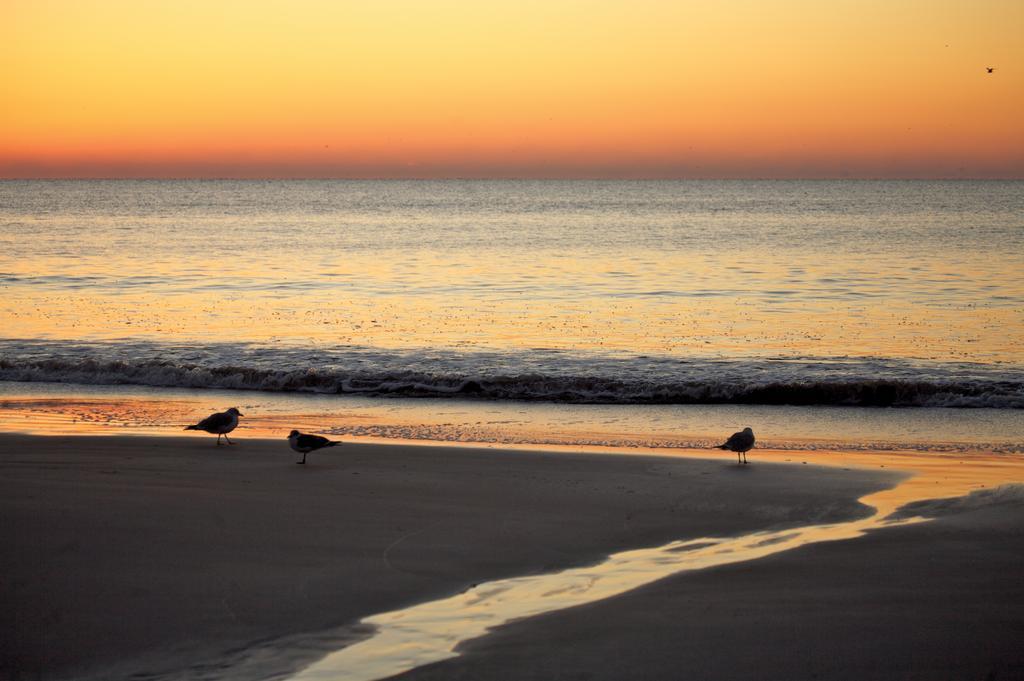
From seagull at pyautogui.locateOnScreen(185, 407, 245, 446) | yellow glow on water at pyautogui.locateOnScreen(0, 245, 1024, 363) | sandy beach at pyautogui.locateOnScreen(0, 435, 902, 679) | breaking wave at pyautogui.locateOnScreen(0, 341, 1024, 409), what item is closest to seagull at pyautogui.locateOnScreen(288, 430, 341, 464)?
sandy beach at pyautogui.locateOnScreen(0, 435, 902, 679)

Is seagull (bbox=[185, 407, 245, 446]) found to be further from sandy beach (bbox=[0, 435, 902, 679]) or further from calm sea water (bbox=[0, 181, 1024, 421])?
calm sea water (bbox=[0, 181, 1024, 421])

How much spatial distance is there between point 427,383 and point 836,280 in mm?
19351

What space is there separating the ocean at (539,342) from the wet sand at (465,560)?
245 centimetres

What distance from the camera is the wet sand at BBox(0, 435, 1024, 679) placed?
18.7 feet

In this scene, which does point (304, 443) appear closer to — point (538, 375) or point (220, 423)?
point (220, 423)

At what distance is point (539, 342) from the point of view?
20438 millimetres

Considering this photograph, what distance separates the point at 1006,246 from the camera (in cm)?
4562

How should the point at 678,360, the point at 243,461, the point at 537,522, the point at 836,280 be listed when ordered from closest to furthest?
the point at 537,522 → the point at 243,461 → the point at 678,360 → the point at 836,280

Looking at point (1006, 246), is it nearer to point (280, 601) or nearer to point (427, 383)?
point (427, 383)

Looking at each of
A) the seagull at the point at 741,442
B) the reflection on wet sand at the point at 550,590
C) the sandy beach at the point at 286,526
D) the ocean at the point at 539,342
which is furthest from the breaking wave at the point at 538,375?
the reflection on wet sand at the point at 550,590

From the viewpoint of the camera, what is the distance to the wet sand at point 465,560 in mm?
5711

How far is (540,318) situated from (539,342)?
3390 mm

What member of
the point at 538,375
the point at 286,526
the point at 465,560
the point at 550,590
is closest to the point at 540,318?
the point at 538,375

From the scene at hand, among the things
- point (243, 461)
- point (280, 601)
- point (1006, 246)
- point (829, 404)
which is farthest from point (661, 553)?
point (1006, 246)
